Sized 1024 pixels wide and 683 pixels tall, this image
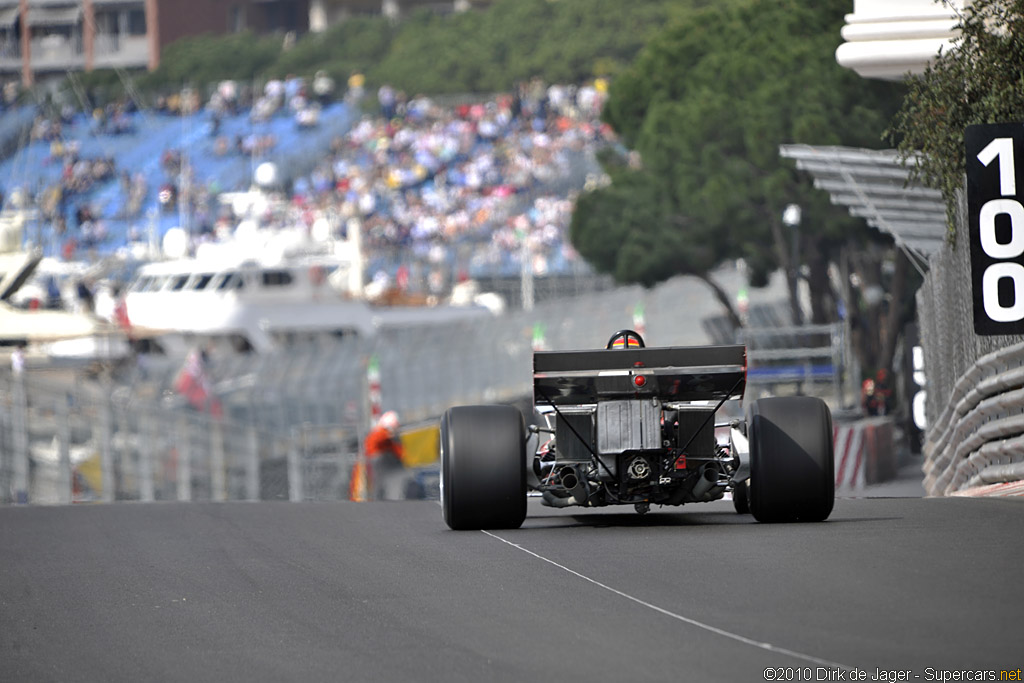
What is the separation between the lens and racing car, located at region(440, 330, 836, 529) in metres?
9.80

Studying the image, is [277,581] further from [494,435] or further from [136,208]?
[136,208]

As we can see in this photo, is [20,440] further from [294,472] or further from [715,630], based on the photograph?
[715,630]

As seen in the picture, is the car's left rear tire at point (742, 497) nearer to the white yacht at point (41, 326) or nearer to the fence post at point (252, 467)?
the fence post at point (252, 467)

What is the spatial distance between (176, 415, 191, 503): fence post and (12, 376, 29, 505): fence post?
82.5 inches

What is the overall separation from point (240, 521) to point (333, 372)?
1878 cm

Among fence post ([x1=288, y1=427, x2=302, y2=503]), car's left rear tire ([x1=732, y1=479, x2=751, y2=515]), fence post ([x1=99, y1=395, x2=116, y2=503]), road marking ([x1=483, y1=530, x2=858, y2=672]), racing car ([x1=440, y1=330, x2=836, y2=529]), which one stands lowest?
fence post ([x1=288, y1=427, x2=302, y2=503])

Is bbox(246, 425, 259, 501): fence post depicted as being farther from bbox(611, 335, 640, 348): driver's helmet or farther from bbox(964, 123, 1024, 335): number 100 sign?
bbox(964, 123, 1024, 335): number 100 sign

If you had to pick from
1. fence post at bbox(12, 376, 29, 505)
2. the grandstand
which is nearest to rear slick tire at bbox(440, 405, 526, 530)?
Result: fence post at bbox(12, 376, 29, 505)

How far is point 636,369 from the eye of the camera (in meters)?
9.80

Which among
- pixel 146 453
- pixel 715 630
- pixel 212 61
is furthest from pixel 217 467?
pixel 212 61

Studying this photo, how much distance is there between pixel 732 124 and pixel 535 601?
32112 mm

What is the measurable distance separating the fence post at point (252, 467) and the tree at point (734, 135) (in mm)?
13660

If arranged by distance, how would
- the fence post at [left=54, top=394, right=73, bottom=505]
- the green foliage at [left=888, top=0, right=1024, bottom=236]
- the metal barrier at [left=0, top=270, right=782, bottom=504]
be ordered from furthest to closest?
the metal barrier at [left=0, top=270, right=782, bottom=504], the fence post at [left=54, top=394, right=73, bottom=505], the green foliage at [left=888, top=0, right=1024, bottom=236]

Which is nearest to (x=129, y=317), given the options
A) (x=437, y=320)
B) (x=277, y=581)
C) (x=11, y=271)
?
(x=11, y=271)
